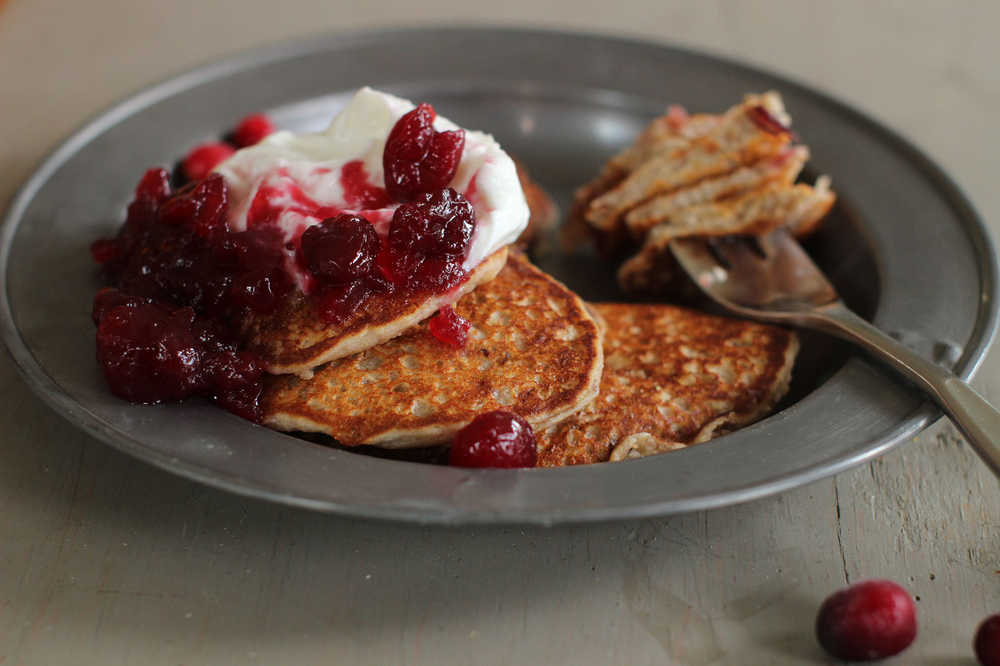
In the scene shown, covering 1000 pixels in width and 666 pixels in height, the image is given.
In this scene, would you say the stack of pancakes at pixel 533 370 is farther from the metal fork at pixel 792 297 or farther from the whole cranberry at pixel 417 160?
the whole cranberry at pixel 417 160

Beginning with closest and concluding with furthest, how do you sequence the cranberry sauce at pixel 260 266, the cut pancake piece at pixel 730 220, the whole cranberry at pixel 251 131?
1. the cranberry sauce at pixel 260 266
2. the cut pancake piece at pixel 730 220
3. the whole cranberry at pixel 251 131

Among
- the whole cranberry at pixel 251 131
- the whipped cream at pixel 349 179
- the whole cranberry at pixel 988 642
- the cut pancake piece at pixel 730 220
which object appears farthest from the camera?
the whole cranberry at pixel 251 131

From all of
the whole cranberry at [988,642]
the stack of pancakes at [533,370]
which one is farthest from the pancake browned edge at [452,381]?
the whole cranberry at [988,642]

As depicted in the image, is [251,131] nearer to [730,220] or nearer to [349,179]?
[349,179]

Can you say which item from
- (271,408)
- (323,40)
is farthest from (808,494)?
(323,40)

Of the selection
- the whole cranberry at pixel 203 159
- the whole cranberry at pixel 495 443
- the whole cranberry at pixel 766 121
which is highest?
the whole cranberry at pixel 766 121

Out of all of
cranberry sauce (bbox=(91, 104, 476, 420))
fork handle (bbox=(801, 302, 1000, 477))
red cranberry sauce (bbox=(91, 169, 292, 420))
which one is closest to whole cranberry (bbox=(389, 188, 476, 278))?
cranberry sauce (bbox=(91, 104, 476, 420))
